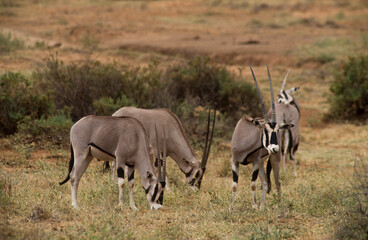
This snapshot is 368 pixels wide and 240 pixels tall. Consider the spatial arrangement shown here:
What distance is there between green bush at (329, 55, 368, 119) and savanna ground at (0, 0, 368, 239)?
737 millimetres

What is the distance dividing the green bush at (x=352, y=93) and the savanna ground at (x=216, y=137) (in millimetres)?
737

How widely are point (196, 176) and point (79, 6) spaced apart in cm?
2739

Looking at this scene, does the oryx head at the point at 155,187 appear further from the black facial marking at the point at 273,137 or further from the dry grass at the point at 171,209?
the black facial marking at the point at 273,137

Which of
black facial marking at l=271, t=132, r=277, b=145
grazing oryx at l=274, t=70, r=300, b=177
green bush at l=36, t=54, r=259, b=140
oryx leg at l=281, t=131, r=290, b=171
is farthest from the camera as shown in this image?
green bush at l=36, t=54, r=259, b=140

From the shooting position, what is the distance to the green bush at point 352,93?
604 inches

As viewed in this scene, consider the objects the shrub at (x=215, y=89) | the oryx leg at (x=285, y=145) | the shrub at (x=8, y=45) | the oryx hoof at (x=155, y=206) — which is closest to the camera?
A: the oryx hoof at (x=155, y=206)

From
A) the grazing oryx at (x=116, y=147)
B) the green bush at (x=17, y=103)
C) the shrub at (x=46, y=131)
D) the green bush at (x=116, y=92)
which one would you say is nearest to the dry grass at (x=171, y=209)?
the grazing oryx at (x=116, y=147)

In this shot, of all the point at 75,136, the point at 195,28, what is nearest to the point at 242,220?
the point at 75,136

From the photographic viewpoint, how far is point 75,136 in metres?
7.13

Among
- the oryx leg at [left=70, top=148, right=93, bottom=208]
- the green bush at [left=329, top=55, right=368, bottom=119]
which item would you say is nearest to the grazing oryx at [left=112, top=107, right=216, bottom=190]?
the oryx leg at [left=70, top=148, right=93, bottom=208]

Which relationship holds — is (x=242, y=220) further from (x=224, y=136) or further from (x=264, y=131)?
(x=224, y=136)

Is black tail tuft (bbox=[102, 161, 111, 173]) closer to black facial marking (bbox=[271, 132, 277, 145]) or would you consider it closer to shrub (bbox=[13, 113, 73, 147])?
shrub (bbox=[13, 113, 73, 147])

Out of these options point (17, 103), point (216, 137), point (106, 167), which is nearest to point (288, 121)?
point (216, 137)

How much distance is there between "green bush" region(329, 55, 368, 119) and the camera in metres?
15.4
